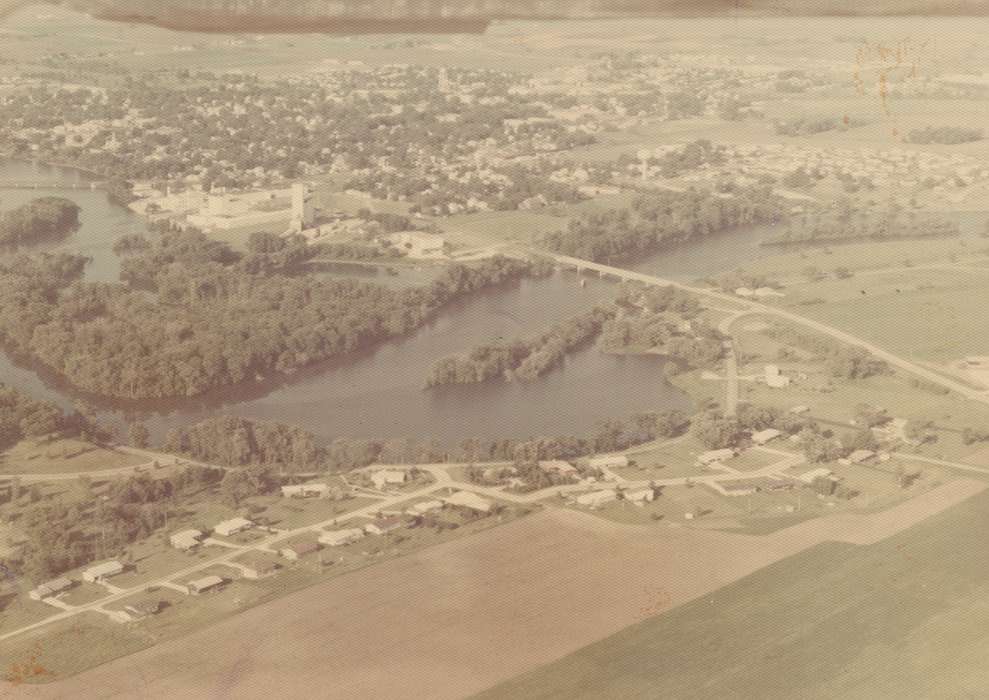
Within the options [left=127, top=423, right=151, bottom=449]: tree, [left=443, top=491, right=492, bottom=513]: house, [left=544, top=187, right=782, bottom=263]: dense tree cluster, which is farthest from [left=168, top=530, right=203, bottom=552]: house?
[left=544, top=187, right=782, bottom=263]: dense tree cluster

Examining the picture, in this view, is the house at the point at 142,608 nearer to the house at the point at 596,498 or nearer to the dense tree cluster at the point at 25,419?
the house at the point at 596,498

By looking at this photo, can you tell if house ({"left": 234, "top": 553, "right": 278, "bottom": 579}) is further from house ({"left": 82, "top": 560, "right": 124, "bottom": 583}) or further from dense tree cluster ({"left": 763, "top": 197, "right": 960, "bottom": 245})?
dense tree cluster ({"left": 763, "top": 197, "right": 960, "bottom": 245})

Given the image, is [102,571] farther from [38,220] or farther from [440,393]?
[38,220]

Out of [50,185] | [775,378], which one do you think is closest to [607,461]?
[775,378]

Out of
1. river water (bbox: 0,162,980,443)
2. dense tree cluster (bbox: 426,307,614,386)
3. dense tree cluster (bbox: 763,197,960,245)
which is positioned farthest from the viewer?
dense tree cluster (bbox: 763,197,960,245)

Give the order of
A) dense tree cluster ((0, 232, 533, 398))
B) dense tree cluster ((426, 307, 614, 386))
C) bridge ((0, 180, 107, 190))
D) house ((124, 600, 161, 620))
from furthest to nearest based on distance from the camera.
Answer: bridge ((0, 180, 107, 190)), dense tree cluster ((426, 307, 614, 386)), dense tree cluster ((0, 232, 533, 398)), house ((124, 600, 161, 620))

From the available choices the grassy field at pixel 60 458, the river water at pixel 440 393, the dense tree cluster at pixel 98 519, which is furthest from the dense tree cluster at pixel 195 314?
the dense tree cluster at pixel 98 519

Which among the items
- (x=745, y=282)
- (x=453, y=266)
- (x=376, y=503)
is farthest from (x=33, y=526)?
(x=745, y=282)
